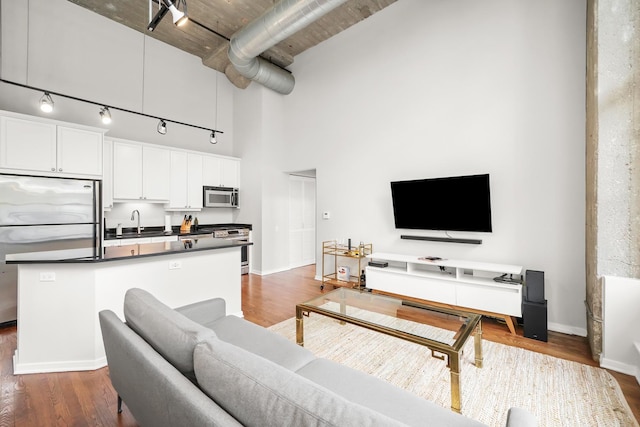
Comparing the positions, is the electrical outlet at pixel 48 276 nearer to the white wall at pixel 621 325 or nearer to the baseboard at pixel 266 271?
the baseboard at pixel 266 271

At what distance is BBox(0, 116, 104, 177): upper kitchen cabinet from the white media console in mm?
4312

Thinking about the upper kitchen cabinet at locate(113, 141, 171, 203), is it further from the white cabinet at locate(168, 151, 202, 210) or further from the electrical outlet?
the electrical outlet

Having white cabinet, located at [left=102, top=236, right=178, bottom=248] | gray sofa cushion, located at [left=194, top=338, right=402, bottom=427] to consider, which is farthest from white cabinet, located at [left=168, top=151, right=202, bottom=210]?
gray sofa cushion, located at [left=194, top=338, right=402, bottom=427]

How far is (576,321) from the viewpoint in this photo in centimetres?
312

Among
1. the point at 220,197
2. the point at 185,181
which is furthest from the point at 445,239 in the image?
the point at 185,181

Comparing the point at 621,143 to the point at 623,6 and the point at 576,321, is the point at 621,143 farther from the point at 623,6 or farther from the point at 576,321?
the point at 576,321

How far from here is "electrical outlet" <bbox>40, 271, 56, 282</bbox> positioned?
2.31m

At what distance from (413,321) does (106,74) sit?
19.7 ft

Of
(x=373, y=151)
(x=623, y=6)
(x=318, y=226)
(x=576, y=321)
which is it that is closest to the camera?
(x=623, y=6)

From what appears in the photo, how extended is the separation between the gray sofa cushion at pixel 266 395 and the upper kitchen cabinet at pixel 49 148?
4032mm

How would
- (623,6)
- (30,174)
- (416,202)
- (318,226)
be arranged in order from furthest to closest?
(318,226) → (416,202) → (30,174) → (623,6)

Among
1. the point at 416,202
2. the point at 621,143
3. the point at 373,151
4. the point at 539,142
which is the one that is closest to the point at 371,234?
the point at 416,202

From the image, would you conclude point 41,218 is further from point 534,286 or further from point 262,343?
point 534,286

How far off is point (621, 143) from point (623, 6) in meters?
1.16
